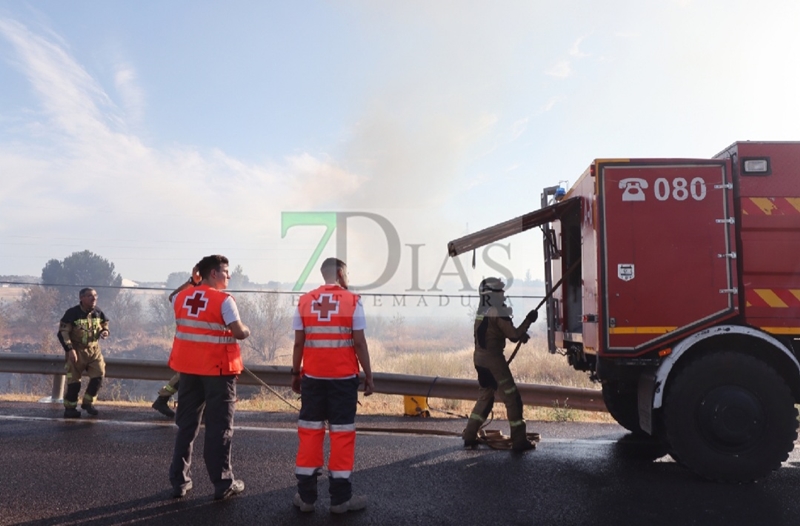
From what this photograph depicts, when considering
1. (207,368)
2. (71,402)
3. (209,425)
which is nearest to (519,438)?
(209,425)

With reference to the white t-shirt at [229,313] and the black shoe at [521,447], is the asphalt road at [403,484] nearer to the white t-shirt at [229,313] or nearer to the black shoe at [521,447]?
the black shoe at [521,447]

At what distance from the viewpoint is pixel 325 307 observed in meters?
4.18

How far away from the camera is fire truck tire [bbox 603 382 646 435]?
6.46 metres

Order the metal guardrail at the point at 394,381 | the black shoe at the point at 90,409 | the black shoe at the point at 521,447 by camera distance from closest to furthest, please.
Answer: the black shoe at the point at 521,447 → the black shoe at the point at 90,409 → the metal guardrail at the point at 394,381

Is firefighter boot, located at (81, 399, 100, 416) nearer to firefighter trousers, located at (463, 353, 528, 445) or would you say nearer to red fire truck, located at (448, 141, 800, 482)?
firefighter trousers, located at (463, 353, 528, 445)

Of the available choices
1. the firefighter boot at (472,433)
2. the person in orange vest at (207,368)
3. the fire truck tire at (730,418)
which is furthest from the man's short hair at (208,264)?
the fire truck tire at (730,418)

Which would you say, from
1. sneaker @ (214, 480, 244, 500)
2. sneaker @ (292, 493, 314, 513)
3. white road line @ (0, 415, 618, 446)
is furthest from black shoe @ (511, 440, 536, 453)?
sneaker @ (214, 480, 244, 500)

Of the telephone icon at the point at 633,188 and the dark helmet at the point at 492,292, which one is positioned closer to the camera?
the telephone icon at the point at 633,188

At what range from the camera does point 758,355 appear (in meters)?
5.09

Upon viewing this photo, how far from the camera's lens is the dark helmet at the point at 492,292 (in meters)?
6.03

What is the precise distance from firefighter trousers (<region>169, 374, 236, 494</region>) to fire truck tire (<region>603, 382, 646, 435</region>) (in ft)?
13.8

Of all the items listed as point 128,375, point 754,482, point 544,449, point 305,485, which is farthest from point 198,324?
point 128,375

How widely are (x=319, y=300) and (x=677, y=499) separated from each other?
301 centimetres

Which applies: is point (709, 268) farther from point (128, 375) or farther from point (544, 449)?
point (128, 375)
